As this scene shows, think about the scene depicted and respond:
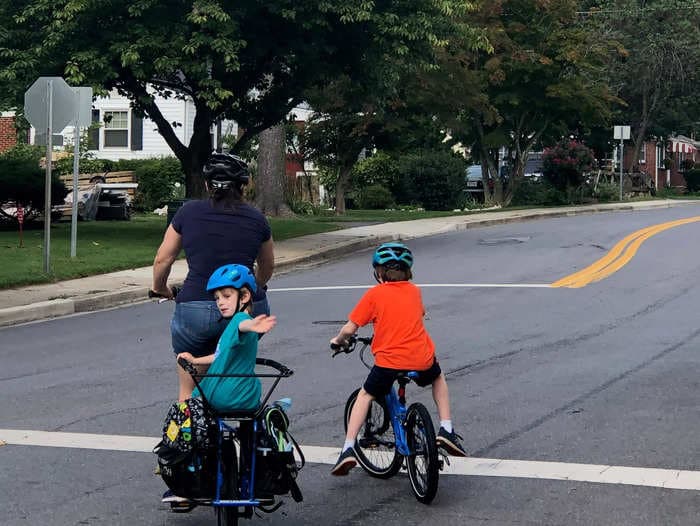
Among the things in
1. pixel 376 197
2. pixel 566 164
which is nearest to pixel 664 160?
pixel 566 164

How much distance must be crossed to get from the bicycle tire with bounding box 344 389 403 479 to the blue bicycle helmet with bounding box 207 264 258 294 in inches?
53.8

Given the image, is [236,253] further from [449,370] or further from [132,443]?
[449,370]

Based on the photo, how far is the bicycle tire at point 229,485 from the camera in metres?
5.97

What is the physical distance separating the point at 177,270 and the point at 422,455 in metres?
14.9

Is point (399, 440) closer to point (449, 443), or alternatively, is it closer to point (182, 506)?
point (449, 443)

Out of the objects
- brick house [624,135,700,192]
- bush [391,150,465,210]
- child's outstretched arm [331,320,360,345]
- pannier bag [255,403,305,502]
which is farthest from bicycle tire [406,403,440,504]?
brick house [624,135,700,192]

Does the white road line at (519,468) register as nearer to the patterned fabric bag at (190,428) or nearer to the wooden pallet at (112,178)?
the patterned fabric bag at (190,428)

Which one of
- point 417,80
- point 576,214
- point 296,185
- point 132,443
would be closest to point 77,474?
point 132,443

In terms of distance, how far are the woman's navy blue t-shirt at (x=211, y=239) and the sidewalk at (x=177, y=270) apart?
931 cm

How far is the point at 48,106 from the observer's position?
19.2 meters

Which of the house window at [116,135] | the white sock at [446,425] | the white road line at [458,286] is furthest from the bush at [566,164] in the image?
the white sock at [446,425]

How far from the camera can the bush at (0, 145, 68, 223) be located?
27328mm

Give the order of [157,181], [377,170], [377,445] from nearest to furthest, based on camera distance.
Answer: [377,445], [157,181], [377,170]

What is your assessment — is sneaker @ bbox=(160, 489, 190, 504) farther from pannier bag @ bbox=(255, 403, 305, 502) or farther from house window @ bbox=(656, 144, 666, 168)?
house window @ bbox=(656, 144, 666, 168)
